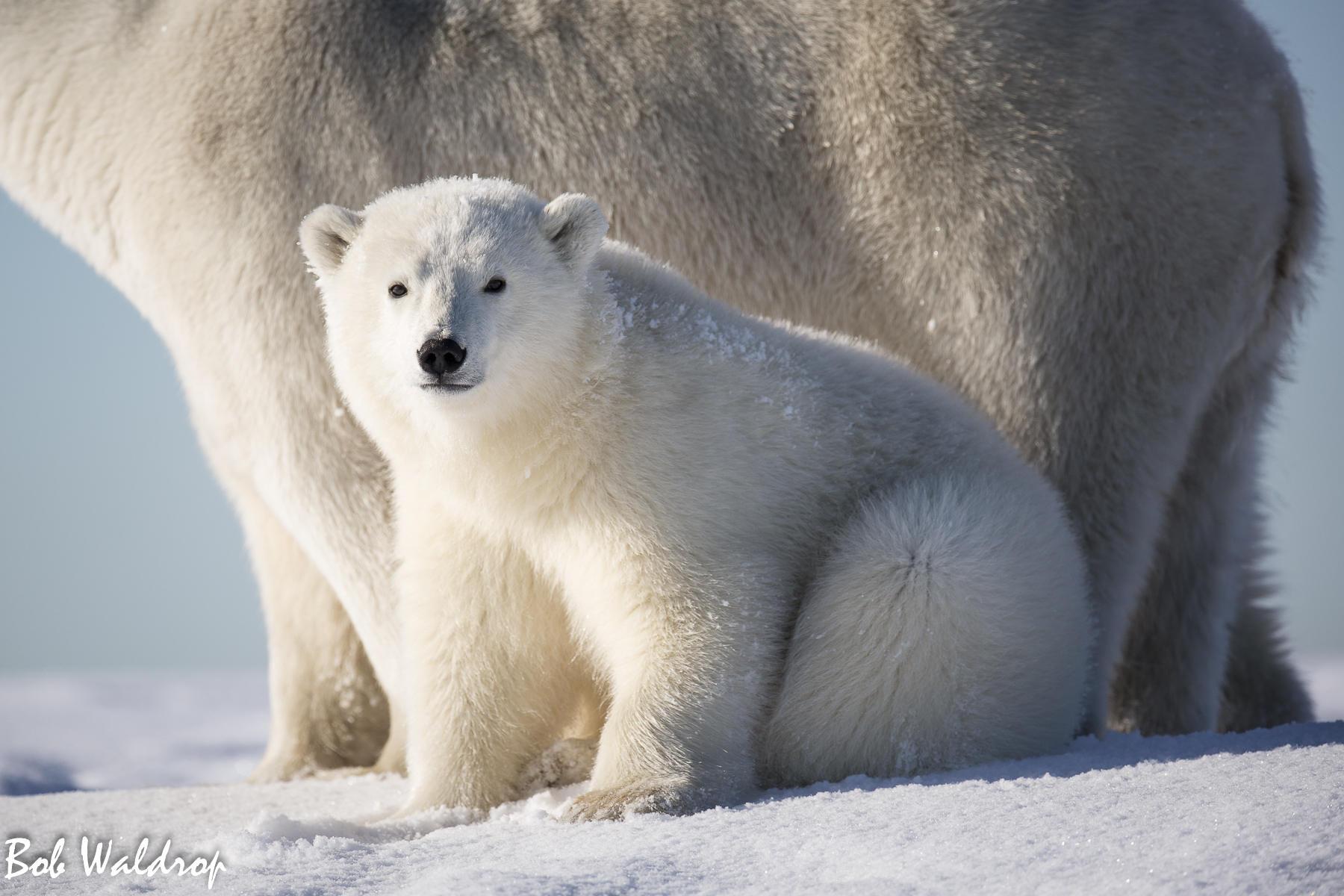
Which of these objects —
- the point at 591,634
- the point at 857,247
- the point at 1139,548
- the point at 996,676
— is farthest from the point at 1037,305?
the point at 591,634

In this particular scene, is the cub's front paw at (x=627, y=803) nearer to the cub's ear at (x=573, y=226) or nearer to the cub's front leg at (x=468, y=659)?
the cub's front leg at (x=468, y=659)

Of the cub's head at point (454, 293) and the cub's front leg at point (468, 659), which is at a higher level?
the cub's head at point (454, 293)

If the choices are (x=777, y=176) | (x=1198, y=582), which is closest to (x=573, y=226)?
(x=777, y=176)

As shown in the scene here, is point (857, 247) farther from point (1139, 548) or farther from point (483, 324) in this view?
point (483, 324)

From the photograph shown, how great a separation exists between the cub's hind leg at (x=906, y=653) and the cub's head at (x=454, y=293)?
2.62 feet

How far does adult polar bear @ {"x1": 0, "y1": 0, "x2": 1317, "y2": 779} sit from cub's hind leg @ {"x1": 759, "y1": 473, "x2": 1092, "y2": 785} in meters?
1.03

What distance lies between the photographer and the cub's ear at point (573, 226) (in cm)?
273

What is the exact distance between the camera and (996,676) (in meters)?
2.80

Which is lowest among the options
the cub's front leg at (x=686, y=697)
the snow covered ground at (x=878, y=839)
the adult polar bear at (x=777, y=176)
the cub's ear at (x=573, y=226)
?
the snow covered ground at (x=878, y=839)

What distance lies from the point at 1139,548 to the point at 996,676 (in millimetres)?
1241
